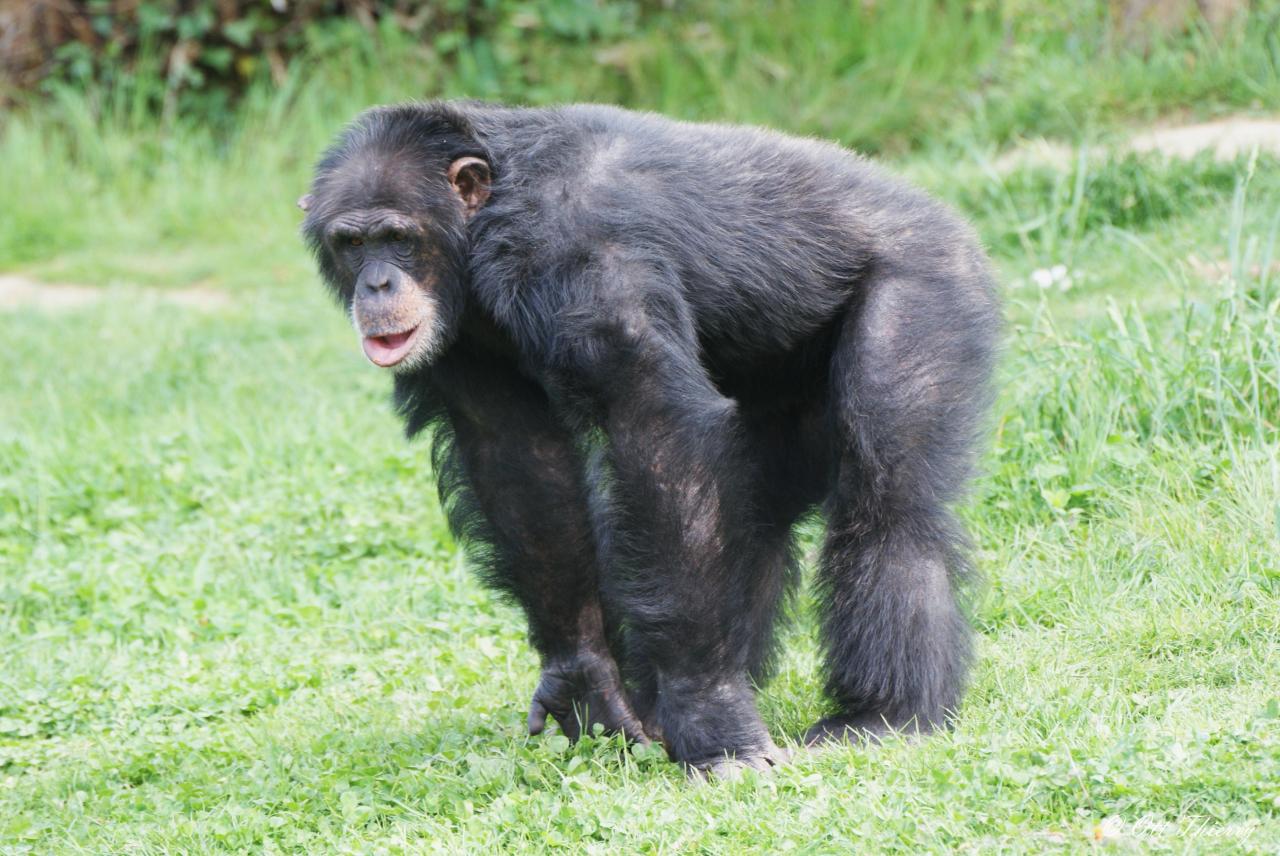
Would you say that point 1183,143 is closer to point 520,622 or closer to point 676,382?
point 520,622

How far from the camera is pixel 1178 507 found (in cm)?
536

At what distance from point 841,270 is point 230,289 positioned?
23.1 feet

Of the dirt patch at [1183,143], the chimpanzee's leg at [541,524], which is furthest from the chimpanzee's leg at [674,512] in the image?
the dirt patch at [1183,143]

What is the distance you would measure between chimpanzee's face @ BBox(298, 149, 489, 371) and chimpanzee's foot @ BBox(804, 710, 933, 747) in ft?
5.06

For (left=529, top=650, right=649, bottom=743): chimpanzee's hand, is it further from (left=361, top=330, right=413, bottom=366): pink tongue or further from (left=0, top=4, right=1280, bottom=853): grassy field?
(left=361, top=330, right=413, bottom=366): pink tongue

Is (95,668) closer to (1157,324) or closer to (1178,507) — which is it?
(1178,507)

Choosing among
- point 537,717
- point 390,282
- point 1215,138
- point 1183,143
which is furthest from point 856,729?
point 1183,143

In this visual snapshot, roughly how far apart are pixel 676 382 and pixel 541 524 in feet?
2.63

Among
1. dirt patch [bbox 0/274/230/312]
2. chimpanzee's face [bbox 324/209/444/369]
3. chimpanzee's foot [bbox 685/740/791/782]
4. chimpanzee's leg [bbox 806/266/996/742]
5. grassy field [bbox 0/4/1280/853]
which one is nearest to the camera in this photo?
grassy field [bbox 0/4/1280/853]

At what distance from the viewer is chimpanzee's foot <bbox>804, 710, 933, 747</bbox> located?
4.39m

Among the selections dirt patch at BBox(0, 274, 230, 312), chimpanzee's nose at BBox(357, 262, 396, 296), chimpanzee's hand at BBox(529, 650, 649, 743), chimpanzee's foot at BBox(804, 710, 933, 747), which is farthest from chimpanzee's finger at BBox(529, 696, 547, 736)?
dirt patch at BBox(0, 274, 230, 312)

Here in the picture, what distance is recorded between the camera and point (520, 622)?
231 inches

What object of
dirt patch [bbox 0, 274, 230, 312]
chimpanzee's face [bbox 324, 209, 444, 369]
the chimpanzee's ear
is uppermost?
the chimpanzee's ear

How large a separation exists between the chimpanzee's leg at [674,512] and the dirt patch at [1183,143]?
4.98 meters
